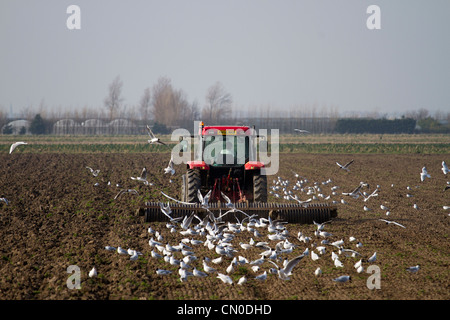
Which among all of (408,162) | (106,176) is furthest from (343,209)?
(408,162)

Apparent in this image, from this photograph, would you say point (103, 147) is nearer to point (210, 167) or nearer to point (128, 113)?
point (210, 167)

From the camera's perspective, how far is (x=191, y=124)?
86.9 meters

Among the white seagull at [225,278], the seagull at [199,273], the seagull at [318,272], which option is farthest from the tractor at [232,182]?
the white seagull at [225,278]

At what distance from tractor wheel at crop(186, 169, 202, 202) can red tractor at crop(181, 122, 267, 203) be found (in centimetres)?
2

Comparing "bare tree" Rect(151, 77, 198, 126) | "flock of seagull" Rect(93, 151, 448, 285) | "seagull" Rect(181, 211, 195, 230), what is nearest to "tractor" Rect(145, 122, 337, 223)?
"flock of seagull" Rect(93, 151, 448, 285)

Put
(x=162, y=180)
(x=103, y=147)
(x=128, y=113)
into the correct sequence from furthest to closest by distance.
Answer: (x=128, y=113)
(x=103, y=147)
(x=162, y=180)

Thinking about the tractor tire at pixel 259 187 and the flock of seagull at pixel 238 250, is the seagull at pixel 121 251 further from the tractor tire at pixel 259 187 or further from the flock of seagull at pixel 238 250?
the tractor tire at pixel 259 187

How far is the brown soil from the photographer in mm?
7250

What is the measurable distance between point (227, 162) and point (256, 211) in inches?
67.9

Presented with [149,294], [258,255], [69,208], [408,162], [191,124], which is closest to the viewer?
[149,294]

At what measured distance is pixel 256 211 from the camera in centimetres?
1184

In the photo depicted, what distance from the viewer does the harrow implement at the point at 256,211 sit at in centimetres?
1171

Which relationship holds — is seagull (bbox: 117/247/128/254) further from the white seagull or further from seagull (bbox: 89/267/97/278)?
the white seagull
